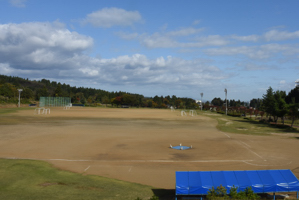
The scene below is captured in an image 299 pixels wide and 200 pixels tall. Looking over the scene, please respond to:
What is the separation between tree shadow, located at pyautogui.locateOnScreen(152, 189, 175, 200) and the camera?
1827 cm

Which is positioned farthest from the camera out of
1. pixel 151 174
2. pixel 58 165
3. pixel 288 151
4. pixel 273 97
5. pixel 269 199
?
pixel 273 97

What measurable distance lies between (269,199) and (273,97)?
67.9 meters

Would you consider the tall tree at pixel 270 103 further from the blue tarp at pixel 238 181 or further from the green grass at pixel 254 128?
the blue tarp at pixel 238 181

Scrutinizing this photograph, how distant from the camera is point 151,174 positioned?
949 inches

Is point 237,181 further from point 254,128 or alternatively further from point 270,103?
point 270,103

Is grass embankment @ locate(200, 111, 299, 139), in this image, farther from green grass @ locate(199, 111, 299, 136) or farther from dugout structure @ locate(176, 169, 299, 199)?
dugout structure @ locate(176, 169, 299, 199)

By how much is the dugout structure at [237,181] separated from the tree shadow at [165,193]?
1.95 metres

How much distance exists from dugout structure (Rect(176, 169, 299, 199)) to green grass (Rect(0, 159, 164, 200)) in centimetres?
308

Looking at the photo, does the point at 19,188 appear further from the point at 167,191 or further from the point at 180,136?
the point at 180,136

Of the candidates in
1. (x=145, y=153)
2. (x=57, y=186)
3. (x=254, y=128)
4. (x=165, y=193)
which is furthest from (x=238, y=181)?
(x=254, y=128)

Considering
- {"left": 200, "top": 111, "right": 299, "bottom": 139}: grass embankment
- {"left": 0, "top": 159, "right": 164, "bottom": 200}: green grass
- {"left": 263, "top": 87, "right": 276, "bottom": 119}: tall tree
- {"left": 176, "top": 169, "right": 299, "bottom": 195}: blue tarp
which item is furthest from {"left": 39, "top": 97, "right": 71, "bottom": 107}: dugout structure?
{"left": 176, "top": 169, "right": 299, "bottom": 195}: blue tarp

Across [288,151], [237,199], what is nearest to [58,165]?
[237,199]

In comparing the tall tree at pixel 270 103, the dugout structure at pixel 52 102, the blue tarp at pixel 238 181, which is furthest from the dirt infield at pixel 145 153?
the dugout structure at pixel 52 102

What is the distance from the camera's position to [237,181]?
17094 millimetres
